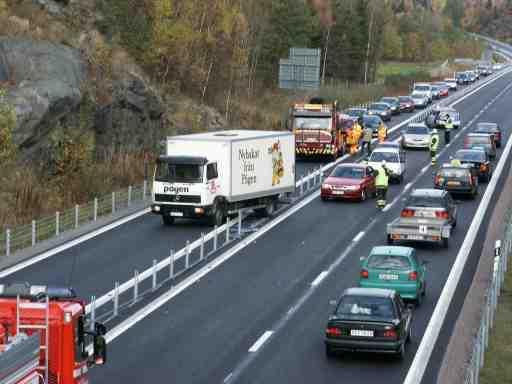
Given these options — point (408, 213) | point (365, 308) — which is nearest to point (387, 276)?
point (365, 308)

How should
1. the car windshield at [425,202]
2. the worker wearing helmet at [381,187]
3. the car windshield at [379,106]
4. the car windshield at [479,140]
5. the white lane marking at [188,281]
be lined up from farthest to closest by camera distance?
the car windshield at [379,106] < the car windshield at [479,140] < the worker wearing helmet at [381,187] < the car windshield at [425,202] < the white lane marking at [188,281]

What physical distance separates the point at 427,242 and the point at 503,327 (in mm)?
11141

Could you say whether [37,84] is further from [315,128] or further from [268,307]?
[268,307]

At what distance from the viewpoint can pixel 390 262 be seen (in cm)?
2794

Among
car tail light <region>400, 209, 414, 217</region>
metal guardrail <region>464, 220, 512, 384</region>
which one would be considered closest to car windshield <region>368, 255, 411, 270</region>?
metal guardrail <region>464, 220, 512, 384</region>

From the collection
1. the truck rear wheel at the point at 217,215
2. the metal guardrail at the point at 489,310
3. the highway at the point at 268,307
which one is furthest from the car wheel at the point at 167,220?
the metal guardrail at the point at 489,310

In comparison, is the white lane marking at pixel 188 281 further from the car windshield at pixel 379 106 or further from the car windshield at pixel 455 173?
the car windshield at pixel 379 106

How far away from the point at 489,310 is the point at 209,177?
16222 millimetres

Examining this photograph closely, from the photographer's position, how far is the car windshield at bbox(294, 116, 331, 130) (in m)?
59.2

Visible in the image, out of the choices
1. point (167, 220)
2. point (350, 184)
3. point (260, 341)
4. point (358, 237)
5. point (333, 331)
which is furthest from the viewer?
point (350, 184)

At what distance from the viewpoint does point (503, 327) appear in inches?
994

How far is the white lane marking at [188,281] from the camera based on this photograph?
2591 centimetres

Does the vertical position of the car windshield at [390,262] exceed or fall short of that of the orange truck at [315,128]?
it falls short

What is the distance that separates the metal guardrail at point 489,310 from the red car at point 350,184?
1240cm
